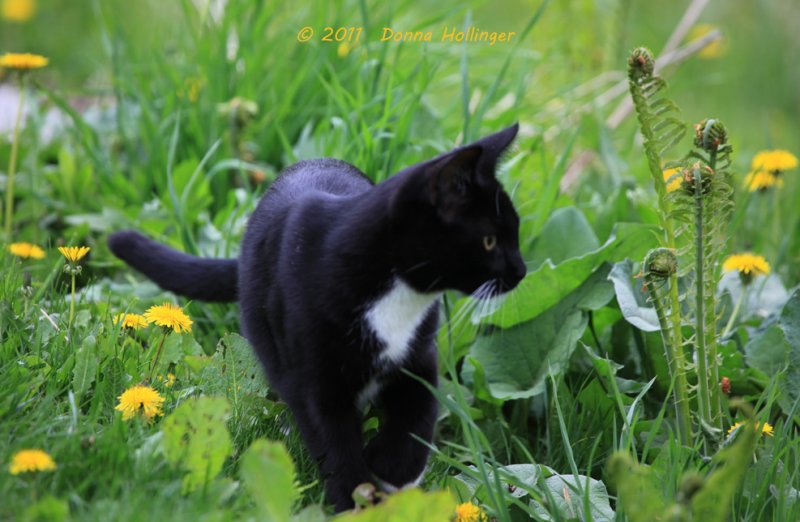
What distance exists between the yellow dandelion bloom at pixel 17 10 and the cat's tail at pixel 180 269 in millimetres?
3041

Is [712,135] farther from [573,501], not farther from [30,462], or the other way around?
[30,462]

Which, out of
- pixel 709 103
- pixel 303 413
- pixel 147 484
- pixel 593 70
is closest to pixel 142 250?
Answer: pixel 303 413

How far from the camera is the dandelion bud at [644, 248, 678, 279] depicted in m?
1.78

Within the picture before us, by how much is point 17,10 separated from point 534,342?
147 inches

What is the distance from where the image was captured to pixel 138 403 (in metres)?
1.79

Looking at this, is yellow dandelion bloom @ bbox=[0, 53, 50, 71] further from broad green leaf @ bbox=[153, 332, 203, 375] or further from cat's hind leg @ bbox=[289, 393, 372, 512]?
cat's hind leg @ bbox=[289, 393, 372, 512]

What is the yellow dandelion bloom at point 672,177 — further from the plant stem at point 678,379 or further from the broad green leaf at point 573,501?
the broad green leaf at point 573,501

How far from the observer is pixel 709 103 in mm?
5121

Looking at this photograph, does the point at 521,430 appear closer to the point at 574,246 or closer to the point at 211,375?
the point at 574,246

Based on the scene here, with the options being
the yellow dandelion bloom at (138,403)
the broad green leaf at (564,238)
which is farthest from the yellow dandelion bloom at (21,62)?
the broad green leaf at (564,238)

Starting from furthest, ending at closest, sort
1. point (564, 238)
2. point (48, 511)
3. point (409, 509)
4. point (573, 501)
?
point (564, 238)
point (573, 501)
point (409, 509)
point (48, 511)

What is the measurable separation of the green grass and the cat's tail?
12 centimetres

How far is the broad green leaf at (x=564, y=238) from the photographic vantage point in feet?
8.32

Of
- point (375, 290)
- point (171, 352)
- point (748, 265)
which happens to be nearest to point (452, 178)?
point (375, 290)
